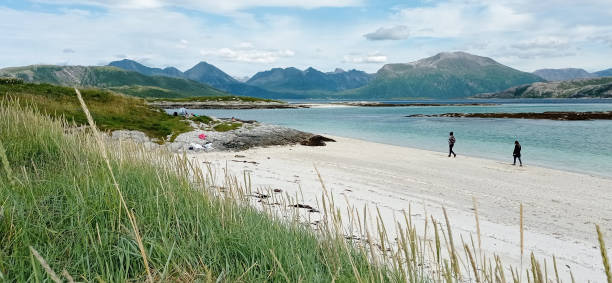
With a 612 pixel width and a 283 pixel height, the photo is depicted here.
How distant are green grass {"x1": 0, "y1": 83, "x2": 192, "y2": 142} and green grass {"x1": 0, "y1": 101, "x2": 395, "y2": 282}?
18.3 meters

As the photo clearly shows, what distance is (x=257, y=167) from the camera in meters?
17.2

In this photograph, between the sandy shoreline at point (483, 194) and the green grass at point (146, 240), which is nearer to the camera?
the green grass at point (146, 240)

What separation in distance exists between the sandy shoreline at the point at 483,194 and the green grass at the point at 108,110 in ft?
23.7

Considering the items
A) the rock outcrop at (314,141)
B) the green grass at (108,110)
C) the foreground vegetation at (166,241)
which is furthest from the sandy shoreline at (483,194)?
the green grass at (108,110)

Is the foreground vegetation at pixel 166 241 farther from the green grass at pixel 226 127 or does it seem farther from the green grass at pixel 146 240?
the green grass at pixel 226 127

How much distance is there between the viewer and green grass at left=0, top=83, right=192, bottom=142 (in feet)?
75.4

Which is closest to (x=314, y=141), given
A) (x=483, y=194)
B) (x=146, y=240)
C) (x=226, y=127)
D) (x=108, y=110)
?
(x=226, y=127)

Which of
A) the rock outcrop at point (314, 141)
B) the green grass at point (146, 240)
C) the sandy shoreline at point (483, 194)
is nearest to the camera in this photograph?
the green grass at point (146, 240)

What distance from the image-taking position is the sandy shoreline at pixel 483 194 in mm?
8539

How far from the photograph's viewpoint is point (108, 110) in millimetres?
26828

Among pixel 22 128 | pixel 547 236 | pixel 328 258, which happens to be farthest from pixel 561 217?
pixel 22 128

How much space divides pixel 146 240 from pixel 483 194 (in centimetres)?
1377

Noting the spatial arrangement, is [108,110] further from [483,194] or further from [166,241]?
[166,241]

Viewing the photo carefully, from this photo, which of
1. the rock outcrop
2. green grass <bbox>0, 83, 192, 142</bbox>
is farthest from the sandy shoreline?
green grass <bbox>0, 83, 192, 142</bbox>
